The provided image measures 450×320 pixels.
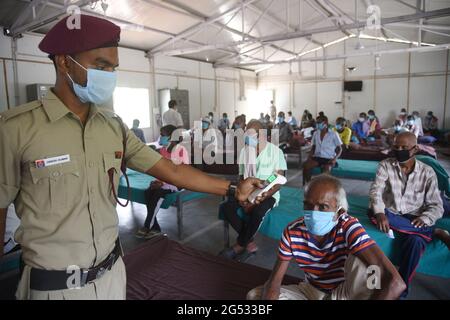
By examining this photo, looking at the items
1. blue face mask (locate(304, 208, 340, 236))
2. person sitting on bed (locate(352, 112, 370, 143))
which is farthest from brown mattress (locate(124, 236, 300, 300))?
person sitting on bed (locate(352, 112, 370, 143))

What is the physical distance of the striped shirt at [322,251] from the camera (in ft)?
5.39

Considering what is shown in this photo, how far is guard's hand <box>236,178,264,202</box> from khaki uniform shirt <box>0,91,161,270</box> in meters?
0.49

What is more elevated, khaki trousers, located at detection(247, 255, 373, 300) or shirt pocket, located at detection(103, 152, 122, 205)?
shirt pocket, located at detection(103, 152, 122, 205)

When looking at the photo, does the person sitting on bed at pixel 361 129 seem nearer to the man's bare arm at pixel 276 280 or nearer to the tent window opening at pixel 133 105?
the tent window opening at pixel 133 105

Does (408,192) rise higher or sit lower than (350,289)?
higher

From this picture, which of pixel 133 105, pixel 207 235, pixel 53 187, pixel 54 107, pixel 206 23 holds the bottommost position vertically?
pixel 207 235

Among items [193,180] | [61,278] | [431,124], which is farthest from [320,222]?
[431,124]

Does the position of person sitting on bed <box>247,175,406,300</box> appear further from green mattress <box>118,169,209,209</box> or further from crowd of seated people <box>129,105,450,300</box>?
green mattress <box>118,169,209,209</box>

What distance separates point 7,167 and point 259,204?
8.33 feet

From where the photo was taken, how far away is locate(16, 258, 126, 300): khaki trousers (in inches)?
34.6

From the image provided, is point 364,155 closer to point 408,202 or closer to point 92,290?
point 408,202

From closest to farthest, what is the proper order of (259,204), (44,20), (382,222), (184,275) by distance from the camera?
(184,275) < (382,222) < (259,204) < (44,20)

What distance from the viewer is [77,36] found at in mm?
904
